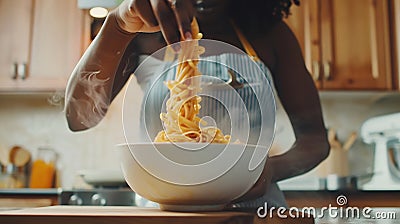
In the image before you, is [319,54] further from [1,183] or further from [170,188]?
[170,188]

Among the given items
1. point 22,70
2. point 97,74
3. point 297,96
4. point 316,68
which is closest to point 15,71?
point 22,70

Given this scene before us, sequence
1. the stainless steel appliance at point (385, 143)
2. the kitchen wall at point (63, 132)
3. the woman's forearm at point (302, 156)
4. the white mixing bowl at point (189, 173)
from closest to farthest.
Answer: the white mixing bowl at point (189, 173) < the woman's forearm at point (302, 156) < the stainless steel appliance at point (385, 143) < the kitchen wall at point (63, 132)

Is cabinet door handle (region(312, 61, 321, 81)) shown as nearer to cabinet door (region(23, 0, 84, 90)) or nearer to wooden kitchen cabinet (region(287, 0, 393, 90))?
wooden kitchen cabinet (region(287, 0, 393, 90))

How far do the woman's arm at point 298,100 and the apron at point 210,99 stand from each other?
17 cm

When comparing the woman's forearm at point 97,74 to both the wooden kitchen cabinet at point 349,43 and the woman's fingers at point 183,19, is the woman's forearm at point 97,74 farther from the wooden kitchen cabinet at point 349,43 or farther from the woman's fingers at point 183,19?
the wooden kitchen cabinet at point 349,43

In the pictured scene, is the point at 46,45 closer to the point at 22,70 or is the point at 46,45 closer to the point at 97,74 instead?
the point at 22,70

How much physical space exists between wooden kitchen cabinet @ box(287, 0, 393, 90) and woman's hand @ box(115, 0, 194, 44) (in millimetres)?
959

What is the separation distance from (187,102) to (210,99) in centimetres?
3

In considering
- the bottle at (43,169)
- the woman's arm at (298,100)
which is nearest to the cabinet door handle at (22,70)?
the bottle at (43,169)

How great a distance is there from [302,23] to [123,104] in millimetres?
860

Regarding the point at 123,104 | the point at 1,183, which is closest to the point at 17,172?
the point at 1,183

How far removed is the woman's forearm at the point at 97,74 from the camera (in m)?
0.31

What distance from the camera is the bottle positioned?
48.8 inches

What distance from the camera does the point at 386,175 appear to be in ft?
3.77
